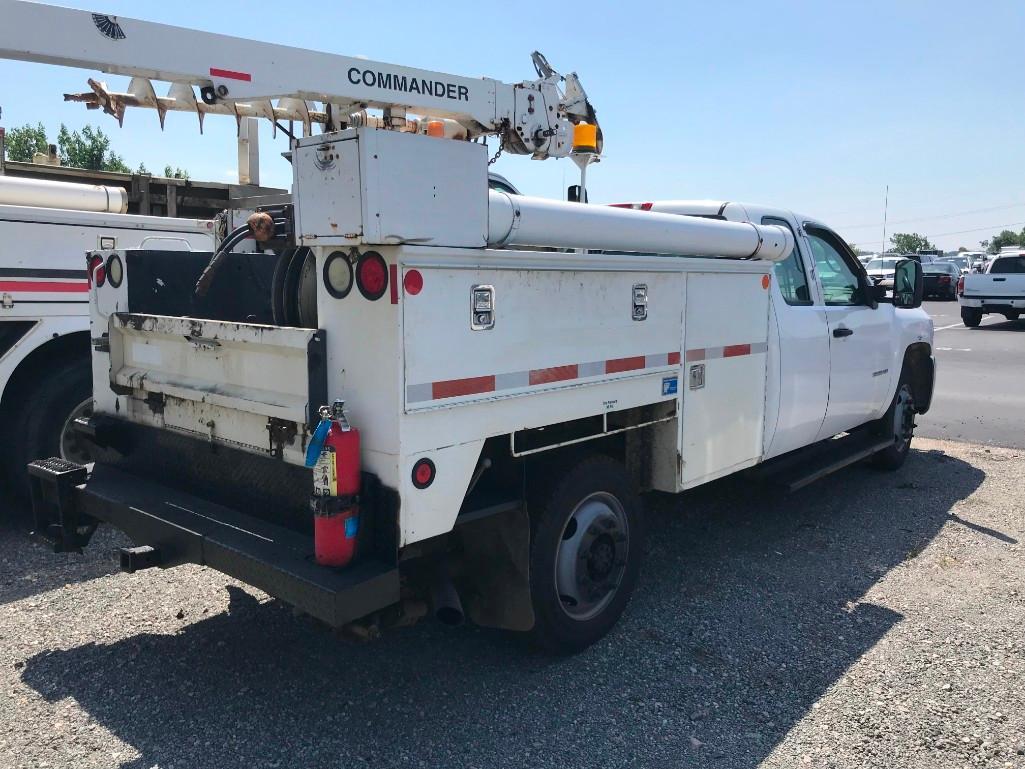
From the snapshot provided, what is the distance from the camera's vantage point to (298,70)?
3.81 meters

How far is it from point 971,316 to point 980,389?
480 inches

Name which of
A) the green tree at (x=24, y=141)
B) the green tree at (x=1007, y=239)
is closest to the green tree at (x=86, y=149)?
the green tree at (x=24, y=141)

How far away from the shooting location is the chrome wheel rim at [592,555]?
363 cm

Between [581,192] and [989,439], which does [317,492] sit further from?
[989,439]

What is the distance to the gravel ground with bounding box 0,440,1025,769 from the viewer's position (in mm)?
3076

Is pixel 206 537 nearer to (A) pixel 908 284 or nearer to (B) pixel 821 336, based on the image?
(B) pixel 821 336

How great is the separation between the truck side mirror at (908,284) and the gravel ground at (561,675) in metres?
1.98

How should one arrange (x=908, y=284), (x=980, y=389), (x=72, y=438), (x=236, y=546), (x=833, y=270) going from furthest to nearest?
(x=980, y=389) < (x=908, y=284) < (x=833, y=270) < (x=72, y=438) < (x=236, y=546)

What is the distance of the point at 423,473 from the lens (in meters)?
2.87

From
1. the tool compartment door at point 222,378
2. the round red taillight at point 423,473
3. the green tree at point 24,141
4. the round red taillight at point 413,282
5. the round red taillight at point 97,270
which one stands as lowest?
the round red taillight at point 423,473

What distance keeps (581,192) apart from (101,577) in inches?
140

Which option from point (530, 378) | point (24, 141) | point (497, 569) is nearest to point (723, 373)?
point (530, 378)

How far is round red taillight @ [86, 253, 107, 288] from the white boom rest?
2.12m

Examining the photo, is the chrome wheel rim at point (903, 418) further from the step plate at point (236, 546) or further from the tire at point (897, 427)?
the step plate at point (236, 546)
